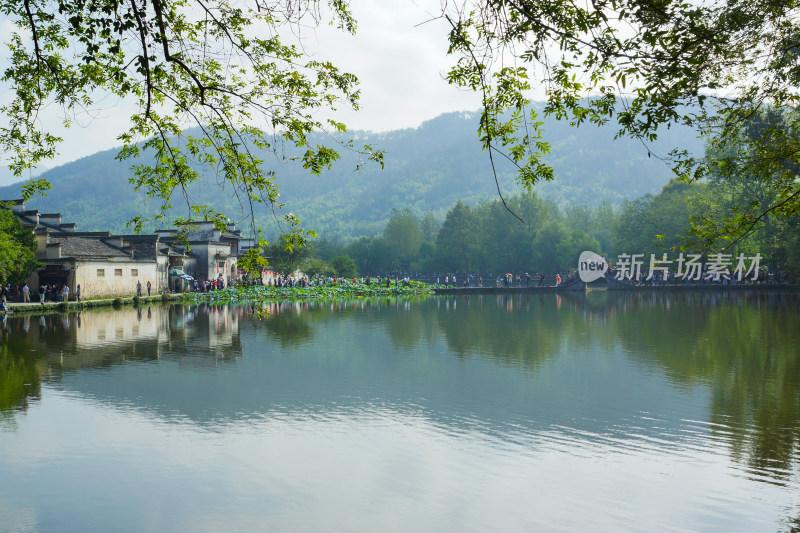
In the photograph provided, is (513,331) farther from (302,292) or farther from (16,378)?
(302,292)

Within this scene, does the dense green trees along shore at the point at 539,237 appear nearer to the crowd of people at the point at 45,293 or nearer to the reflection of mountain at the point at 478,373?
the reflection of mountain at the point at 478,373

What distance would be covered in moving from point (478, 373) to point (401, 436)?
245 inches

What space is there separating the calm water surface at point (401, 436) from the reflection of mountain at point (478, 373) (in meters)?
0.08

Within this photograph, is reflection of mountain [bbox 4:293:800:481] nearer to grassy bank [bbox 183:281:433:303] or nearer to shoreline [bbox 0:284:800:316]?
shoreline [bbox 0:284:800:316]

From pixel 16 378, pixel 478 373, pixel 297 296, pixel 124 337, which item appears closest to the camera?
pixel 16 378

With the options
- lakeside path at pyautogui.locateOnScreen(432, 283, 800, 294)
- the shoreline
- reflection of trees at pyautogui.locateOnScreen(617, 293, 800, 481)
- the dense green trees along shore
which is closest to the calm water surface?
reflection of trees at pyautogui.locateOnScreen(617, 293, 800, 481)

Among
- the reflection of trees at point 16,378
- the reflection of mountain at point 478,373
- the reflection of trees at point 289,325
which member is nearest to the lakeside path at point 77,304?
the reflection of mountain at point 478,373

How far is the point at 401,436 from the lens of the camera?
38.7ft

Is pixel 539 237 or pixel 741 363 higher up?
pixel 539 237

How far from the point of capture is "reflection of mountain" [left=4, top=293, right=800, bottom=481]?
12.6 meters

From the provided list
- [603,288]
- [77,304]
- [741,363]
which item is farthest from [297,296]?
[741,363]

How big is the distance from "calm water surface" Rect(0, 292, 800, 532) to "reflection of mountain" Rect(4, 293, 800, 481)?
82mm

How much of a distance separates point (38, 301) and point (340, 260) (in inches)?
1795

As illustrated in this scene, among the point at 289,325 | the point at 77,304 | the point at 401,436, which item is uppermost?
the point at 77,304
